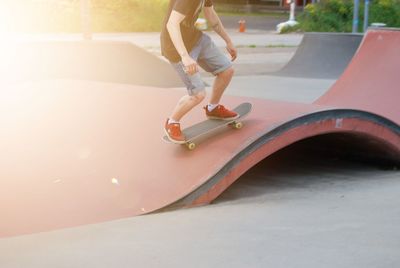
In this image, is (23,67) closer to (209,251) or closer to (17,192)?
(17,192)

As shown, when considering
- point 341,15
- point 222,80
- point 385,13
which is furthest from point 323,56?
point 385,13

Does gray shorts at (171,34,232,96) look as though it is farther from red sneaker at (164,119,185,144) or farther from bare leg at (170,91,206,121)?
red sneaker at (164,119,185,144)

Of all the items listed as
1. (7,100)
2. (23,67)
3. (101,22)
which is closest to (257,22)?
(101,22)

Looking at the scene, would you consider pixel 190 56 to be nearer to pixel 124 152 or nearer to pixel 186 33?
pixel 186 33

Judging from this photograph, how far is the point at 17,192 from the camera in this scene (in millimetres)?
6016

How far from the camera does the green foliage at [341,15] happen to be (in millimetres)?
28656

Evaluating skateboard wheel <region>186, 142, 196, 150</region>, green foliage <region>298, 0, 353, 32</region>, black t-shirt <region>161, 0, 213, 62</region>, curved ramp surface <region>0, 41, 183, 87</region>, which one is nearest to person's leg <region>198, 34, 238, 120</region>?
black t-shirt <region>161, 0, 213, 62</region>

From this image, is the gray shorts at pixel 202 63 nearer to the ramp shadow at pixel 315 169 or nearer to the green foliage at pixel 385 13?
the ramp shadow at pixel 315 169

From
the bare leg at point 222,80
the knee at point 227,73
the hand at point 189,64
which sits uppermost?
the hand at point 189,64

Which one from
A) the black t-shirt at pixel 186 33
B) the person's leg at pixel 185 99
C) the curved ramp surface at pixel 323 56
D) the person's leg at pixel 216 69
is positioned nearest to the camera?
the black t-shirt at pixel 186 33

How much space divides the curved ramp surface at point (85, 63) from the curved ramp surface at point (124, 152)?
5707mm

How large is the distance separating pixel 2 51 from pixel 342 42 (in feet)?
23.6

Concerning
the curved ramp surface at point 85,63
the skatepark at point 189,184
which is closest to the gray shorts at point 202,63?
the skatepark at point 189,184

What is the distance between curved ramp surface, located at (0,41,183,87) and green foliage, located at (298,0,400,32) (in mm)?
14717
